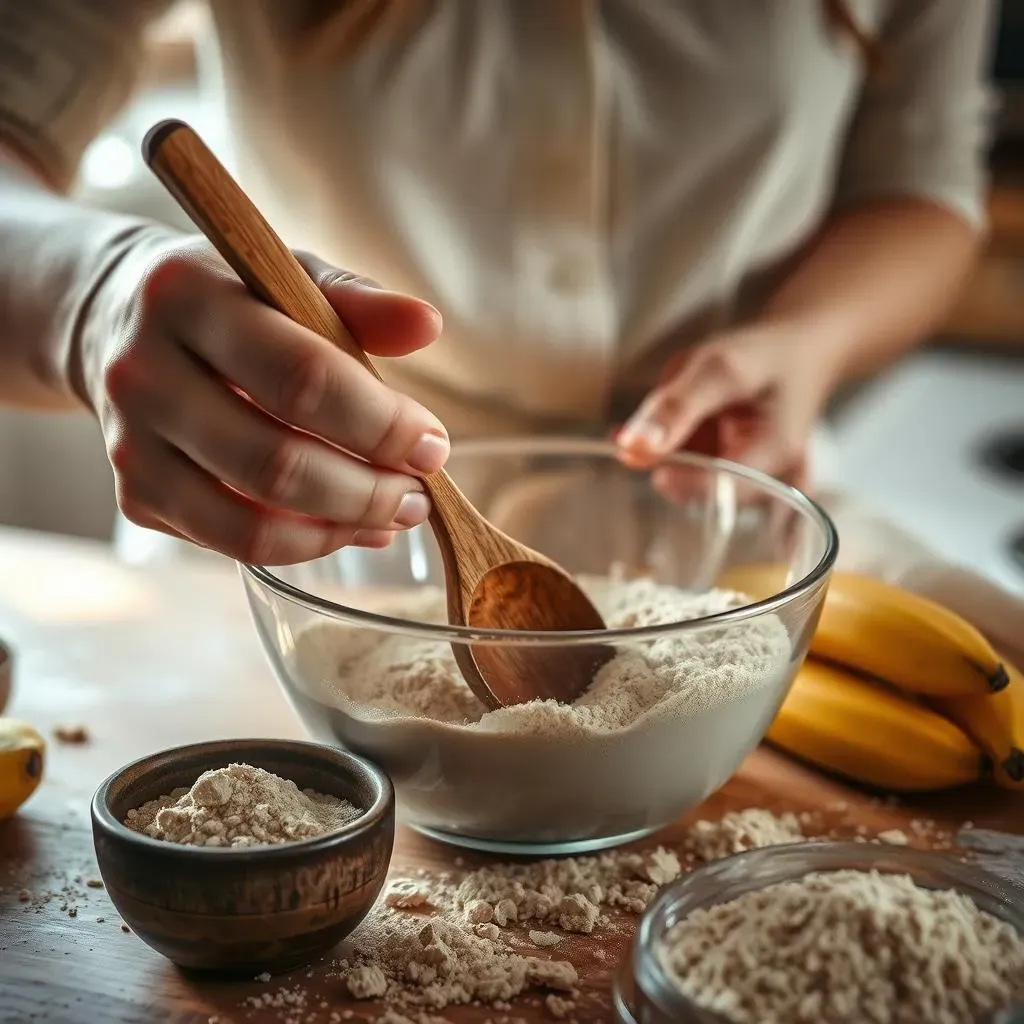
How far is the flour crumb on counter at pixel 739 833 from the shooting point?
0.75m

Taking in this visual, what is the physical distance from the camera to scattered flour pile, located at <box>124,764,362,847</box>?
599mm

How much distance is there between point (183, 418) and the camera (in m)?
0.63

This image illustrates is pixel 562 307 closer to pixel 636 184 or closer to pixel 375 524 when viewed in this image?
pixel 636 184

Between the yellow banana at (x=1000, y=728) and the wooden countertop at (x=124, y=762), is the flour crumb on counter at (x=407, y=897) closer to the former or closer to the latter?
the wooden countertop at (x=124, y=762)

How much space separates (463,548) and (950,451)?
159 centimetres

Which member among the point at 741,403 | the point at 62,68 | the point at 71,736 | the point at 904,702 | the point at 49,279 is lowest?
the point at 71,736

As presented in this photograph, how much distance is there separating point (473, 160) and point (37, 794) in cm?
66

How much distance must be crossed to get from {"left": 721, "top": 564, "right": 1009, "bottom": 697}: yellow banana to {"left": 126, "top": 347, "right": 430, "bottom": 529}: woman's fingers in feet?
1.11

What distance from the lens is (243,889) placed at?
22.5 inches

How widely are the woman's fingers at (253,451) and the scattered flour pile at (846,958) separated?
26 cm

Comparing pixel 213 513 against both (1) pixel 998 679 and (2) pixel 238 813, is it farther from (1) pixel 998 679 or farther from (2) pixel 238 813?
(1) pixel 998 679

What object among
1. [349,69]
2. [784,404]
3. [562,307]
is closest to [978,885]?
[784,404]

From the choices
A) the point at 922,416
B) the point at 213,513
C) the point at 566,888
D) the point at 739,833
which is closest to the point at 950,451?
the point at 922,416

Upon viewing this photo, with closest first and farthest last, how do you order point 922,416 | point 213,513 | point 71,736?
1. point 213,513
2. point 71,736
3. point 922,416
